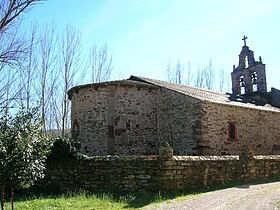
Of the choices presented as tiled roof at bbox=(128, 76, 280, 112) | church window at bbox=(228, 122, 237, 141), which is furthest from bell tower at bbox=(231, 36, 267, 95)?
church window at bbox=(228, 122, 237, 141)

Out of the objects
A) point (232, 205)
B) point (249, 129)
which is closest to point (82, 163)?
point (232, 205)

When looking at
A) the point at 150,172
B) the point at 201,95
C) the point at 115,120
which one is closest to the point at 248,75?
the point at 201,95

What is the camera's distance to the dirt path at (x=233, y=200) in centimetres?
732

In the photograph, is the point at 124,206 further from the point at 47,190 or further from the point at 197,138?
the point at 197,138

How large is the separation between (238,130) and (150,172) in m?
9.58

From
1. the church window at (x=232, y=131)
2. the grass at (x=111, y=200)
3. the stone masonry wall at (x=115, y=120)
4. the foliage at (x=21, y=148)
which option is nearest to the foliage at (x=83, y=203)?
the grass at (x=111, y=200)

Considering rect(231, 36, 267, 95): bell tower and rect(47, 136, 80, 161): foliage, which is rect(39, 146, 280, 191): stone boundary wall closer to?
rect(47, 136, 80, 161): foliage

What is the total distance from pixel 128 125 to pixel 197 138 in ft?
11.9

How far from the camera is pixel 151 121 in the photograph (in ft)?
57.0

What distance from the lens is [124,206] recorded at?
782 cm

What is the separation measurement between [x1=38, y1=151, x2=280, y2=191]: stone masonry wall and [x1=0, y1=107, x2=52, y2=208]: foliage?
3.39 m

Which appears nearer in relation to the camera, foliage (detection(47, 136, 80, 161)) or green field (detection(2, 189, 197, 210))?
green field (detection(2, 189, 197, 210))

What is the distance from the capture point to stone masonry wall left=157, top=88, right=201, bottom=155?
15.8 m

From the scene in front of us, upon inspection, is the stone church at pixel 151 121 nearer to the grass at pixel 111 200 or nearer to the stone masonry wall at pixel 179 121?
the stone masonry wall at pixel 179 121
